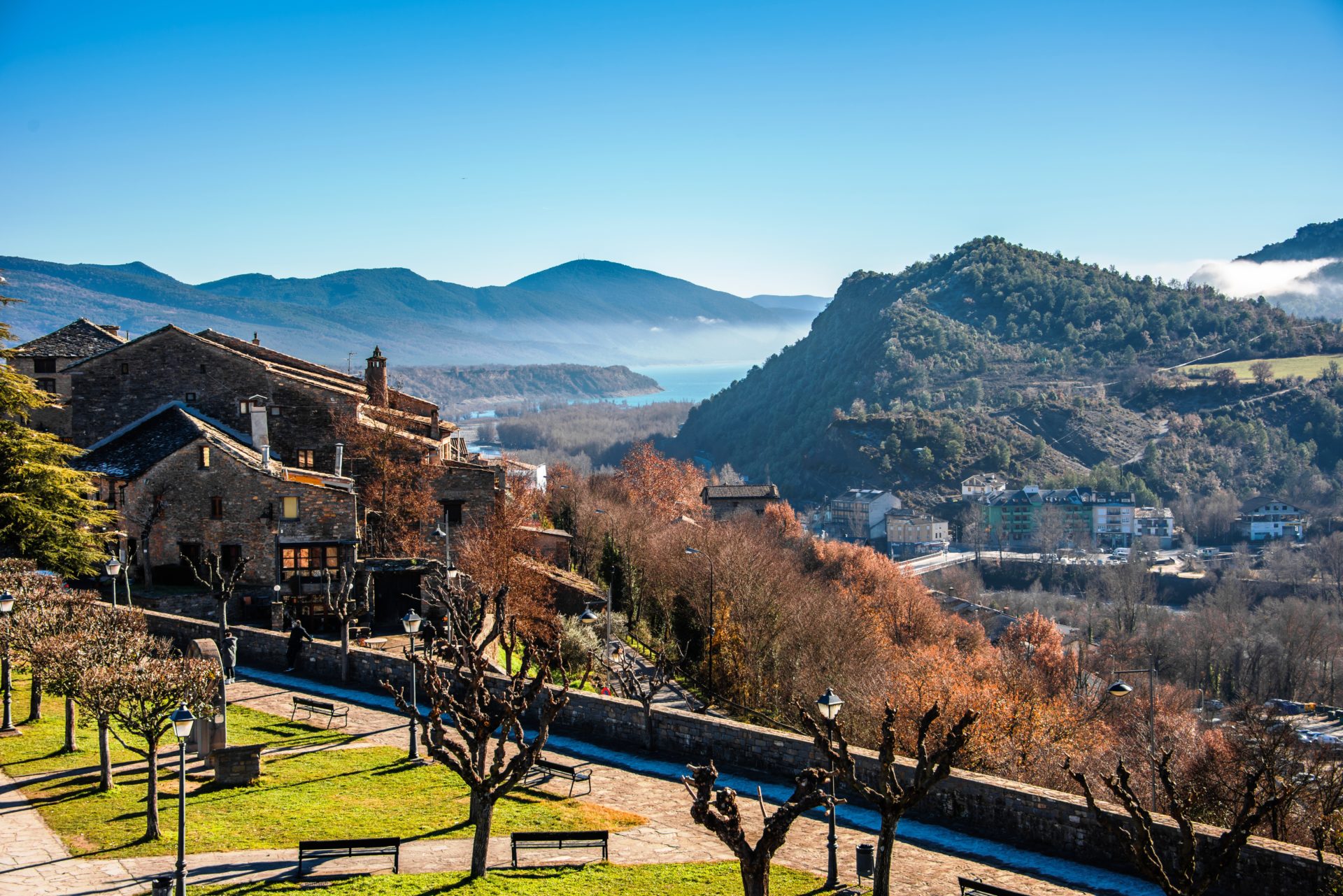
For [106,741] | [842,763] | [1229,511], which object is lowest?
[1229,511]

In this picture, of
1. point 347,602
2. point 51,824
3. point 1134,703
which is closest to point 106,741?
point 51,824

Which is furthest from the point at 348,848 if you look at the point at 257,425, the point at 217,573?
the point at 257,425

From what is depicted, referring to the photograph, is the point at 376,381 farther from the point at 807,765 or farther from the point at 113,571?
the point at 807,765

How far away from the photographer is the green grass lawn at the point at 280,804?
676 inches

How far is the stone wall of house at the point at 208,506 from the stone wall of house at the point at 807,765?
5735 mm

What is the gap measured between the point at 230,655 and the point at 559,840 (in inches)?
511

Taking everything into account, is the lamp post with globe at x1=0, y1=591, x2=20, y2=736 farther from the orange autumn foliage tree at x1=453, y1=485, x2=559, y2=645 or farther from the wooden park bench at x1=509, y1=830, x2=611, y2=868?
the orange autumn foliage tree at x1=453, y1=485, x2=559, y2=645

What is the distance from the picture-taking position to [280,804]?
61.9 ft

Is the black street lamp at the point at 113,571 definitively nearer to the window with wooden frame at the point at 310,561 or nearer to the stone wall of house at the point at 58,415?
the window with wooden frame at the point at 310,561

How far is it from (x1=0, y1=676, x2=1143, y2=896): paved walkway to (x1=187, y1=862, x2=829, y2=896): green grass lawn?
34cm

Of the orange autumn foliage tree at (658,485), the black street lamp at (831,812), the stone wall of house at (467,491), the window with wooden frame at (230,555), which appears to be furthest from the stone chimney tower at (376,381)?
the black street lamp at (831,812)

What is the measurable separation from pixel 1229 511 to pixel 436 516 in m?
180

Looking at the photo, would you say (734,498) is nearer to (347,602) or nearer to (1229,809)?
(1229,809)

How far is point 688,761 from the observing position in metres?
22.5
